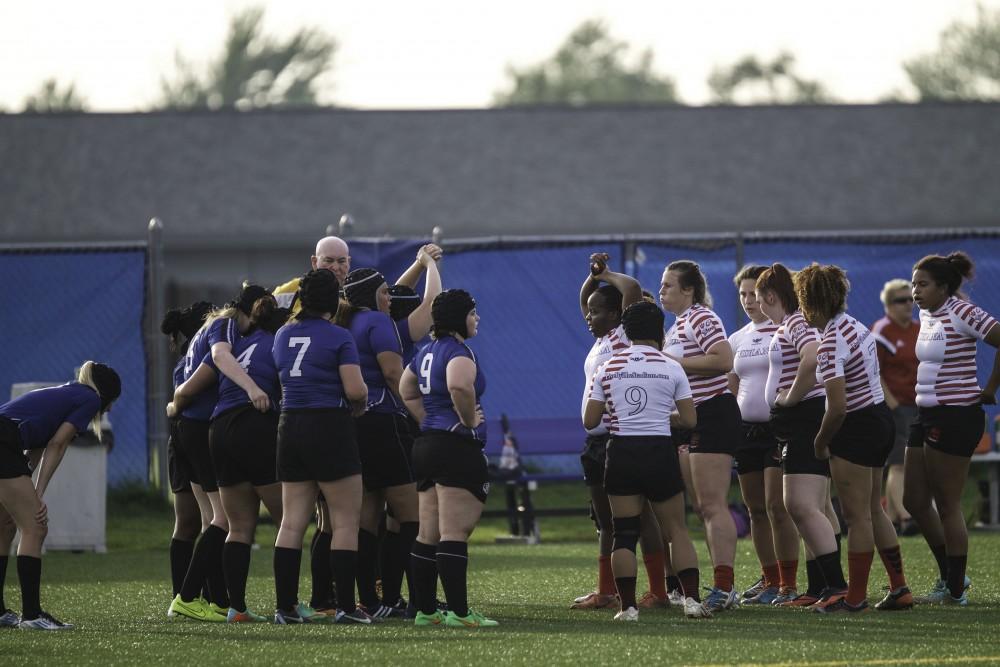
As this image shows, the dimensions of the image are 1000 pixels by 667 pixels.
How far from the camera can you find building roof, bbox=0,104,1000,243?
86.7 feet

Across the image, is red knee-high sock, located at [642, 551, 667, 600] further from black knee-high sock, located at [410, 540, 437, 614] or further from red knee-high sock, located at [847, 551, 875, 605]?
black knee-high sock, located at [410, 540, 437, 614]

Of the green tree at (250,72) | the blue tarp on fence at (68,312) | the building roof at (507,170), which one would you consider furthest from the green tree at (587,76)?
the blue tarp on fence at (68,312)

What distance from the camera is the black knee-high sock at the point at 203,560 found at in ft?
30.2

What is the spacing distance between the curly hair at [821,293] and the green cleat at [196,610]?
12.1 ft

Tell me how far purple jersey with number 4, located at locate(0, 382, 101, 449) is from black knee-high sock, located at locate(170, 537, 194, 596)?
1020 mm

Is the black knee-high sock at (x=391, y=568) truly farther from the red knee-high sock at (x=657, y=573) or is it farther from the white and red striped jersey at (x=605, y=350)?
the red knee-high sock at (x=657, y=573)

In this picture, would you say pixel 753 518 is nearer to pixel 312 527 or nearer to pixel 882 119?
pixel 312 527

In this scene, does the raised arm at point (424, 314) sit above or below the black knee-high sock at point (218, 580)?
above

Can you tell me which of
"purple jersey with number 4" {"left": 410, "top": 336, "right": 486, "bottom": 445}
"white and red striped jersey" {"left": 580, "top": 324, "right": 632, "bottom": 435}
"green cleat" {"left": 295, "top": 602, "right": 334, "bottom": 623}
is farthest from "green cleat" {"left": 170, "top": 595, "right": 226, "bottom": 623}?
"white and red striped jersey" {"left": 580, "top": 324, "right": 632, "bottom": 435}

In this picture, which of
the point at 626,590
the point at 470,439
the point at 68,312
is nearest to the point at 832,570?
the point at 626,590

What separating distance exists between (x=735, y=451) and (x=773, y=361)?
1.86ft

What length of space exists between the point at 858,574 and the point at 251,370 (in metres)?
3.53

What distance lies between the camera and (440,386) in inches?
333

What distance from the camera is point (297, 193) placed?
2667cm
